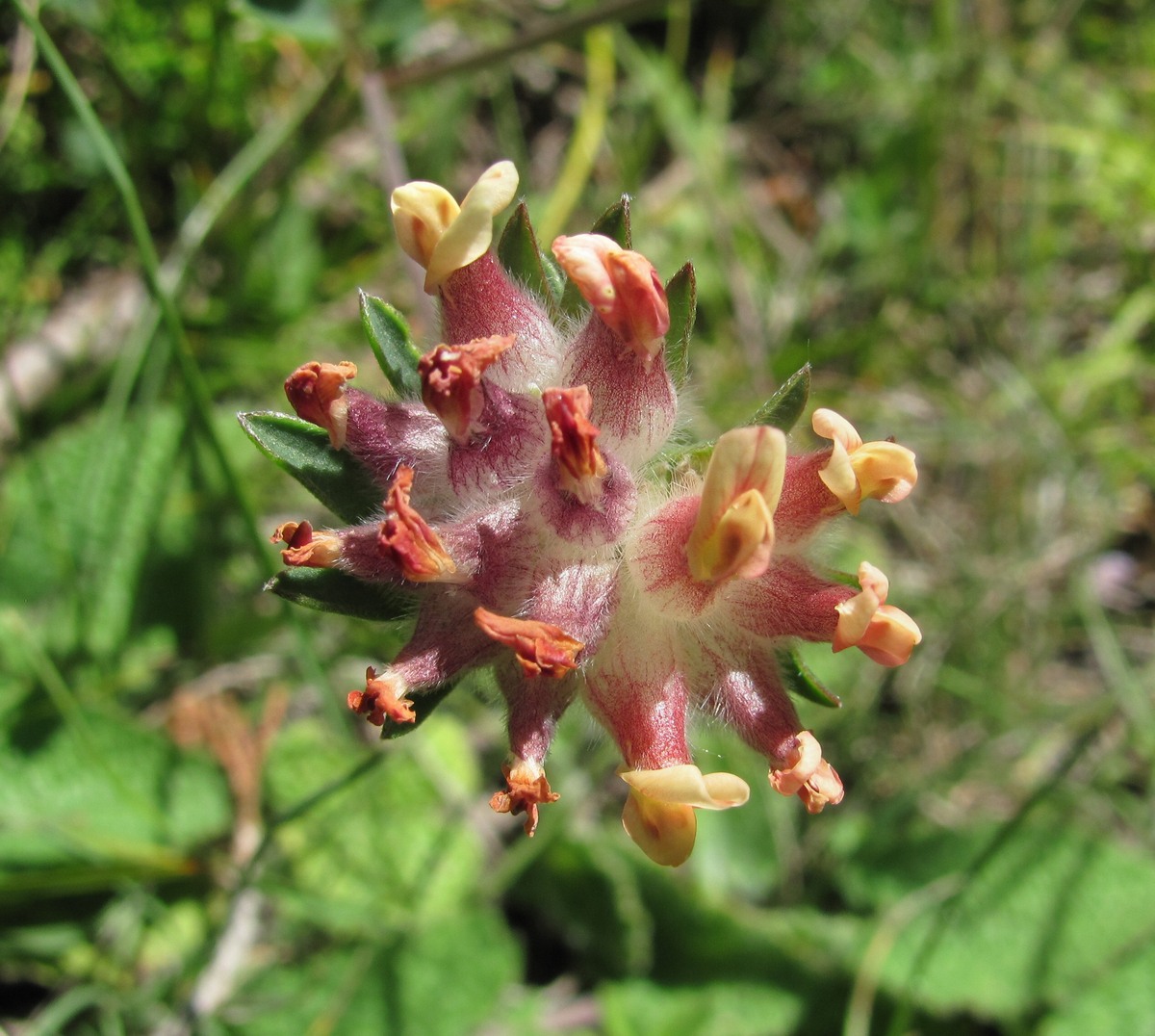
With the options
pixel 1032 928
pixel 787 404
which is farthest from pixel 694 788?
pixel 1032 928

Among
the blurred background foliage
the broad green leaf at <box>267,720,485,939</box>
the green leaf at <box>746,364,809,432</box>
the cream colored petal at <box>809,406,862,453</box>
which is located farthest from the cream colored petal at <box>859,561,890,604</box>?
the broad green leaf at <box>267,720,485,939</box>

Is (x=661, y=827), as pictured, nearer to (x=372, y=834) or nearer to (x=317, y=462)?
(x=317, y=462)

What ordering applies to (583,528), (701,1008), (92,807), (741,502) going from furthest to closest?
(701,1008), (92,807), (583,528), (741,502)

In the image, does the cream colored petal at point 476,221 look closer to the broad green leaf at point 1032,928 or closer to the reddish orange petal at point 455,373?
the reddish orange petal at point 455,373

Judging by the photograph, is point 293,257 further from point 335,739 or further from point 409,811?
point 409,811

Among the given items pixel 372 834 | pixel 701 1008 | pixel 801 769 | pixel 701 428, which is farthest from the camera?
pixel 701 428

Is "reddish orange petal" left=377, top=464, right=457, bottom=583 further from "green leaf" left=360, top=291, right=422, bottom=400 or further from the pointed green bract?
"green leaf" left=360, top=291, right=422, bottom=400

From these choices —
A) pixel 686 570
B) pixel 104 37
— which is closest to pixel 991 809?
pixel 686 570
